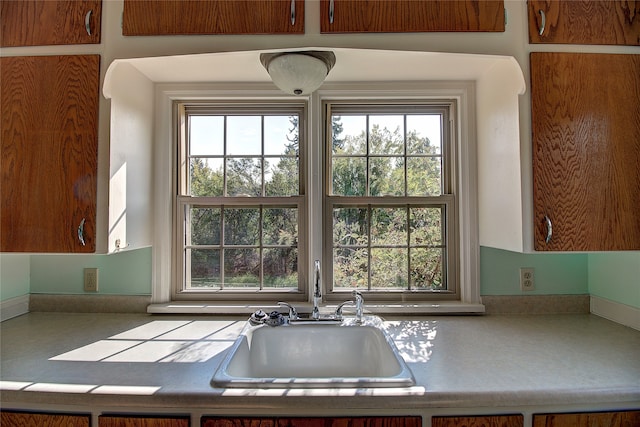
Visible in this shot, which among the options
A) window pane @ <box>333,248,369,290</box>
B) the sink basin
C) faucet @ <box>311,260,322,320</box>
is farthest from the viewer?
window pane @ <box>333,248,369,290</box>

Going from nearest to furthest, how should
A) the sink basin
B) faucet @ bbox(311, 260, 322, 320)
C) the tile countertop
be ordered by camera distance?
the tile countertop
the sink basin
faucet @ bbox(311, 260, 322, 320)

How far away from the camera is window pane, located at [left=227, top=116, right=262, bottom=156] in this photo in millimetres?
1740

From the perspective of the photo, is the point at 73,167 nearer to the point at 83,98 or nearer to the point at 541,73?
the point at 83,98

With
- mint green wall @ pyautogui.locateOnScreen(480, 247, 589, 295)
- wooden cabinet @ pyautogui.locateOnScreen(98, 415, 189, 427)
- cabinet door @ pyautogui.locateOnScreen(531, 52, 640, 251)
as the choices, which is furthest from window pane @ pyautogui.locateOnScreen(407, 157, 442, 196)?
wooden cabinet @ pyautogui.locateOnScreen(98, 415, 189, 427)

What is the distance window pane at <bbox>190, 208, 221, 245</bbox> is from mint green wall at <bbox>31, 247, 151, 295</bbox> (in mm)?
283

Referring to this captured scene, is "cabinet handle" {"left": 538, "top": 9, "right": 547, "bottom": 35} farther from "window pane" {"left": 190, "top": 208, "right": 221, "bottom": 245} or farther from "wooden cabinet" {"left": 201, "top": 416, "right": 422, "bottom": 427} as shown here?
"window pane" {"left": 190, "top": 208, "right": 221, "bottom": 245}

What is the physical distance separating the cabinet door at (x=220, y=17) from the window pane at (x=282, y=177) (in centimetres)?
65

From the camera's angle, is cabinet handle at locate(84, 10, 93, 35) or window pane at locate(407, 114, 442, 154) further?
window pane at locate(407, 114, 442, 154)

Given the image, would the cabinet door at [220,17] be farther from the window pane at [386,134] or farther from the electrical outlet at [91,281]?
the electrical outlet at [91,281]

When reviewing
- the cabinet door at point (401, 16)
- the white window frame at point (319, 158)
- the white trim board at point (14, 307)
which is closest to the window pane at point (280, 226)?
the white window frame at point (319, 158)

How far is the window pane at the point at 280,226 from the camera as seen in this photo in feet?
5.63

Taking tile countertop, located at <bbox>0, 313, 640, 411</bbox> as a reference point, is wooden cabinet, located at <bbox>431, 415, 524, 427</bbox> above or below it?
below

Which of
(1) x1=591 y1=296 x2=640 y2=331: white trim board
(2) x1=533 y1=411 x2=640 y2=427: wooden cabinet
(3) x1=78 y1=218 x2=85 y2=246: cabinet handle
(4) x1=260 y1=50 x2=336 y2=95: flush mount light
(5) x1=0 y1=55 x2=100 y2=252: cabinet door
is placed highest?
(4) x1=260 y1=50 x2=336 y2=95: flush mount light

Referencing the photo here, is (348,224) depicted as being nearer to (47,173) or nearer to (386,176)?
(386,176)
